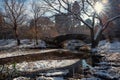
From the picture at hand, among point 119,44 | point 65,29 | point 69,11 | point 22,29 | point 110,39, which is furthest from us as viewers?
point 65,29

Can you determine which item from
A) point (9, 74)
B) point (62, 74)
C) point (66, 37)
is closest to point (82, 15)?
point (66, 37)

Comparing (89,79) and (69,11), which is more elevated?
(69,11)

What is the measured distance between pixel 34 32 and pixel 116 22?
13487 millimetres

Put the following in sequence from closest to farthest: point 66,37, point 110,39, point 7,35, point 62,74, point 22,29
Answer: point 62,74 < point 110,39 < point 66,37 < point 22,29 < point 7,35

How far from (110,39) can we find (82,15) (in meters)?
6.32

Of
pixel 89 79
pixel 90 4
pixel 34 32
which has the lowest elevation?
pixel 89 79

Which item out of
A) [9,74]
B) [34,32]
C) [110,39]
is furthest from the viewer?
[34,32]

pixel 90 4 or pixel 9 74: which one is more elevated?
pixel 90 4

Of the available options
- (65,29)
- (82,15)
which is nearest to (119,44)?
(82,15)

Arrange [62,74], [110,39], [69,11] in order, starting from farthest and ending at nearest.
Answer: [110,39], [69,11], [62,74]

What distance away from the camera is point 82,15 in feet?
85.3

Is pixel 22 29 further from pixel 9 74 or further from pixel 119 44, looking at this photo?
pixel 9 74

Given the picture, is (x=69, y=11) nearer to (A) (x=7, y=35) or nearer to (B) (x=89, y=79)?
(B) (x=89, y=79)

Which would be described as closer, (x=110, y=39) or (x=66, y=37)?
(x=110, y=39)
